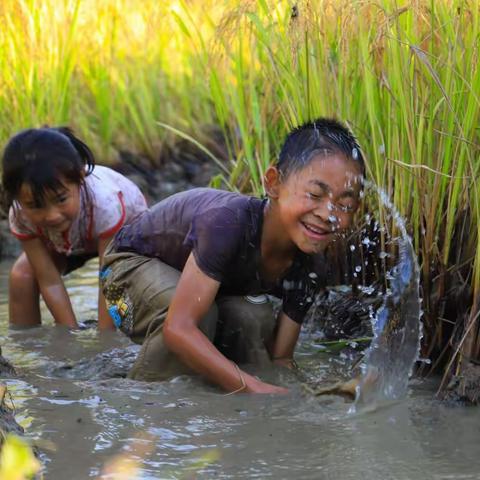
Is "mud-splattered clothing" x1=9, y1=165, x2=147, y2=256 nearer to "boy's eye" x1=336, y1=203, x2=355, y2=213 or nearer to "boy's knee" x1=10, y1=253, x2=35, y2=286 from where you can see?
"boy's knee" x1=10, y1=253, x2=35, y2=286

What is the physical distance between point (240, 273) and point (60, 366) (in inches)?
27.7

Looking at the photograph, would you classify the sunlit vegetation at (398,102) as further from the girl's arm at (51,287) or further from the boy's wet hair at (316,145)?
the girl's arm at (51,287)

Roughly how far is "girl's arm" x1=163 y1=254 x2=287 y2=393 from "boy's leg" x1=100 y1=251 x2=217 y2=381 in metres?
0.14

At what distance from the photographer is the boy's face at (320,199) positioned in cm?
254

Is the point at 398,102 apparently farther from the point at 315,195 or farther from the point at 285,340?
the point at 285,340

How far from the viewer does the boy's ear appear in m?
2.66

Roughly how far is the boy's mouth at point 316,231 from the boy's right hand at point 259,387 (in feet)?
1.40

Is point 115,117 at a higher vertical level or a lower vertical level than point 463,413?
higher

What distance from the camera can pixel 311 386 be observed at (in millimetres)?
2680

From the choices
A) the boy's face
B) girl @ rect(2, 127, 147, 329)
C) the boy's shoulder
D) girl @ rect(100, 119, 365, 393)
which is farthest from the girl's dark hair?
the boy's face

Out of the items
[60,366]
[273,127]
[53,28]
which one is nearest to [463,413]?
[60,366]

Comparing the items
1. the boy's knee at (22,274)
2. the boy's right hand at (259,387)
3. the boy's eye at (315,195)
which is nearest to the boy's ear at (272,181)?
the boy's eye at (315,195)

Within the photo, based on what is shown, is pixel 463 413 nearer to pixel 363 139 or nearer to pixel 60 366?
pixel 363 139

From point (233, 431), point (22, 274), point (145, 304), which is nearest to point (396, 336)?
point (233, 431)
